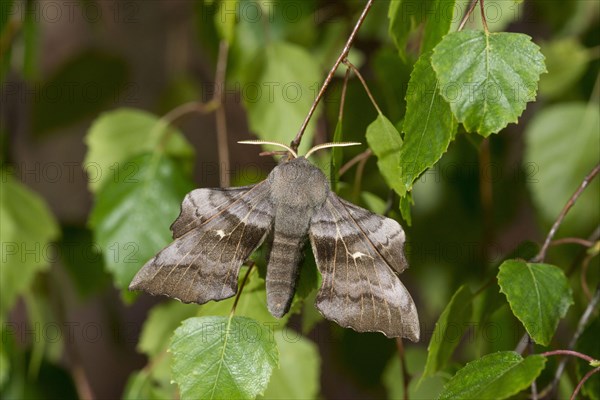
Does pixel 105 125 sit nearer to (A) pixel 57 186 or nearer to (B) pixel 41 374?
(B) pixel 41 374

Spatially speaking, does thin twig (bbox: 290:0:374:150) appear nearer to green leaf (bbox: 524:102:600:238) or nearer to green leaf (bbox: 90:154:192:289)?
green leaf (bbox: 90:154:192:289)

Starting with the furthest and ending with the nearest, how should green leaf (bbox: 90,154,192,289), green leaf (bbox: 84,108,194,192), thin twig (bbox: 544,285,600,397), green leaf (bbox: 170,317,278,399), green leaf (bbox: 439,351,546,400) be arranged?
green leaf (bbox: 84,108,194,192) < green leaf (bbox: 90,154,192,289) < thin twig (bbox: 544,285,600,397) < green leaf (bbox: 170,317,278,399) < green leaf (bbox: 439,351,546,400)

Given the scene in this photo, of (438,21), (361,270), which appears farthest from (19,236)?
(438,21)

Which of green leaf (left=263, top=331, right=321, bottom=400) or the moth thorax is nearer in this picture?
the moth thorax

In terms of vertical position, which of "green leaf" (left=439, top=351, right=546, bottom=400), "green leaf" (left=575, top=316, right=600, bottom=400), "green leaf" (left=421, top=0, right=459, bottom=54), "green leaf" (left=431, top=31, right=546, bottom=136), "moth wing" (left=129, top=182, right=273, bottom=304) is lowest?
"green leaf" (left=575, top=316, right=600, bottom=400)

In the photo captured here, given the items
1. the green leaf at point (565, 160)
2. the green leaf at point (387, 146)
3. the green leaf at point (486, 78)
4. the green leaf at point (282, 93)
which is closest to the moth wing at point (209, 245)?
the green leaf at point (387, 146)

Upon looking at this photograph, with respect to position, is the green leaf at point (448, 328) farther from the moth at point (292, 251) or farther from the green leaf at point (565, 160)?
the green leaf at point (565, 160)

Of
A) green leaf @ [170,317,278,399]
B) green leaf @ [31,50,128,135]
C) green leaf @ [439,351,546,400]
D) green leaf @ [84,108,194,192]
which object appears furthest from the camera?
green leaf @ [31,50,128,135]

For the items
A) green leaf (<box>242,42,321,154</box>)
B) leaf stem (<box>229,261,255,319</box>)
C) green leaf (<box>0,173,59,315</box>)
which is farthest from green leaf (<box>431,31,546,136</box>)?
green leaf (<box>0,173,59,315</box>)

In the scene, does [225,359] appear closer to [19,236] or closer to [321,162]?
[321,162]
